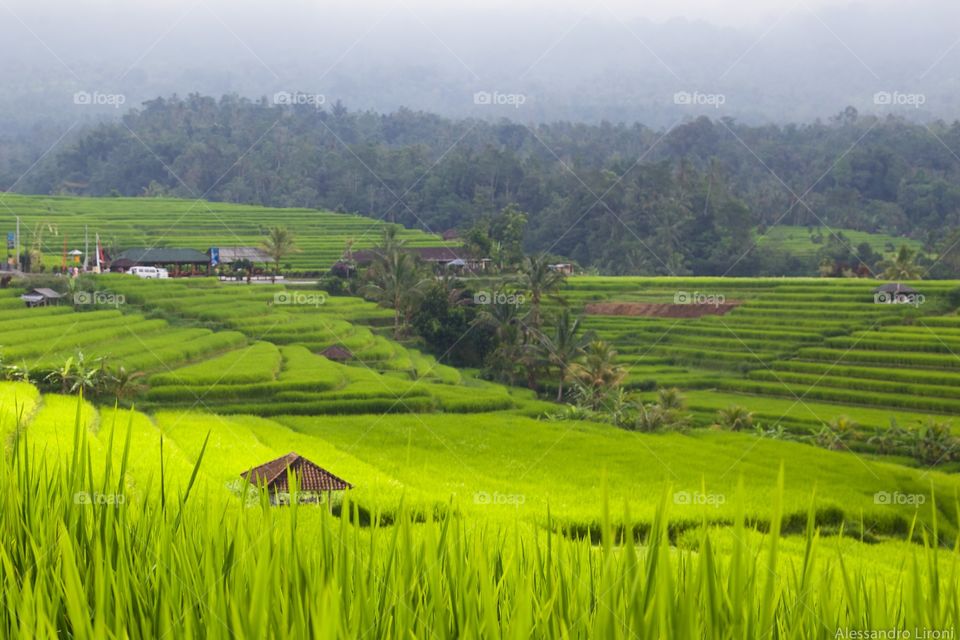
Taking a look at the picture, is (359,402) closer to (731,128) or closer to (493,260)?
(493,260)

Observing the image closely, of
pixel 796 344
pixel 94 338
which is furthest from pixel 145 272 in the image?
pixel 796 344

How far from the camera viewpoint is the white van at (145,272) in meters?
→ 12.9

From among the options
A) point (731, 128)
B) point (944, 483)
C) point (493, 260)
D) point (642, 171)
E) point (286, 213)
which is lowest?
point (944, 483)

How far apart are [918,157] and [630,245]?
30.2ft

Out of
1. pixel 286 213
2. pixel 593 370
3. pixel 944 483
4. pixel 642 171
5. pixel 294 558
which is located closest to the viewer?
pixel 294 558

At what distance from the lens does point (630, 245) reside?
18.8 metres

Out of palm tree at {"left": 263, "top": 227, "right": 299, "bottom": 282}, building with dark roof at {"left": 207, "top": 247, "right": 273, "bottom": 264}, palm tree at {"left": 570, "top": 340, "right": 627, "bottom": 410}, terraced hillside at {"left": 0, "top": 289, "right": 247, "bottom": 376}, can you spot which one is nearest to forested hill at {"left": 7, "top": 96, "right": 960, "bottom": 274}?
building with dark roof at {"left": 207, "top": 247, "right": 273, "bottom": 264}

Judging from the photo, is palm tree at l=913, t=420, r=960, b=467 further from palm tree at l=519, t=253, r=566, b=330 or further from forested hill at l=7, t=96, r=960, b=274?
forested hill at l=7, t=96, r=960, b=274

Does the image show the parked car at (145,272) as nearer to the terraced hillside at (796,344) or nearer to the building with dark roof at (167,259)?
the building with dark roof at (167,259)

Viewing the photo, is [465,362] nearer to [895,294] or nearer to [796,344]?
[796,344]

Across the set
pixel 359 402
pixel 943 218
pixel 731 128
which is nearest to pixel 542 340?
pixel 359 402

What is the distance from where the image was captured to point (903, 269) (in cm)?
1800

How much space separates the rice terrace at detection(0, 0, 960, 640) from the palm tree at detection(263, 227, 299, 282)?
60 mm

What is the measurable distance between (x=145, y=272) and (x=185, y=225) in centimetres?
331
